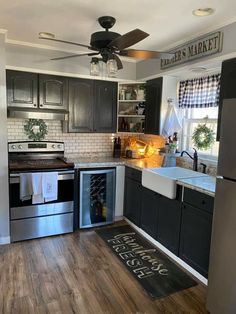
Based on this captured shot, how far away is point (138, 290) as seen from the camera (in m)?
2.30

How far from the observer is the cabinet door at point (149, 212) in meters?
3.03

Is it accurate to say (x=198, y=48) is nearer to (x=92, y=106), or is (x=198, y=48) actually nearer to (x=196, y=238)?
(x=92, y=106)

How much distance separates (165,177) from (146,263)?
0.95 meters

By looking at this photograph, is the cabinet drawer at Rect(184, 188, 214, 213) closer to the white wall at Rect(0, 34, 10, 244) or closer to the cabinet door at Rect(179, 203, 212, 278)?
the cabinet door at Rect(179, 203, 212, 278)

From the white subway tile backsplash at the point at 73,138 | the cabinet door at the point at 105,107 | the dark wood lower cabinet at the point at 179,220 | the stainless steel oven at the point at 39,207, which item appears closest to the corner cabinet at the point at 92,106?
the cabinet door at the point at 105,107

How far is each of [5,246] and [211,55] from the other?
3176 millimetres

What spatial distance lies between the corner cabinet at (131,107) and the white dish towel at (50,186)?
1.42 m

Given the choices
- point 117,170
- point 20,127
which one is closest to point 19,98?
point 20,127

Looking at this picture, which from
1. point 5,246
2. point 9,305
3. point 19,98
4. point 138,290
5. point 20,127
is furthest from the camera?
point 20,127

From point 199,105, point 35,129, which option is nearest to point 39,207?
point 35,129

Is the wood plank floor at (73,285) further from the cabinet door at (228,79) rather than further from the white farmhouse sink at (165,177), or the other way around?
the cabinet door at (228,79)

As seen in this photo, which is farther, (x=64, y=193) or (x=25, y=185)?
(x=64, y=193)

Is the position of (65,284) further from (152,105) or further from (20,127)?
(152,105)

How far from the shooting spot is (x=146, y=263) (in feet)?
8.95
